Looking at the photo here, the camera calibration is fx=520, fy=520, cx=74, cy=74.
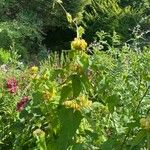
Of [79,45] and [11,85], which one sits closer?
[79,45]

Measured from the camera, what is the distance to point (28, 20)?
29.5 ft

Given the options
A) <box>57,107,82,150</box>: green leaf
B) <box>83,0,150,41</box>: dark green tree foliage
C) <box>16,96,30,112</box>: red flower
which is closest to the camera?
<box>57,107,82,150</box>: green leaf

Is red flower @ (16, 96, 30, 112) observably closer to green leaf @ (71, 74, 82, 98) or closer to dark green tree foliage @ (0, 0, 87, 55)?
green leaf @ (71, 74, 82, 98)

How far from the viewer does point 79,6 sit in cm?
974

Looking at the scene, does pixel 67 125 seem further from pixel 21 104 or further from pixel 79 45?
pixel 21 104

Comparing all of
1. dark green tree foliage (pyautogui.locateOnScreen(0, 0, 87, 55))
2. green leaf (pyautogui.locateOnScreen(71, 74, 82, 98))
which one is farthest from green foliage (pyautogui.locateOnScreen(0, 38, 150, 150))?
dark green tree foliage (pyautogui.locateOnScreen(0, 0, 87, 55))

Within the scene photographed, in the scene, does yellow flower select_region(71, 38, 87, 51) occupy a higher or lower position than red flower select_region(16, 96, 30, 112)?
higher

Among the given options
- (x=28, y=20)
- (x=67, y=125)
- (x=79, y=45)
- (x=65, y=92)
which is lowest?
(x=67, y=125)

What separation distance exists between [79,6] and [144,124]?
8206 millimetres

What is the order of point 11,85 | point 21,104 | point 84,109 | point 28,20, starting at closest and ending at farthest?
point 84,109 < point 21,104 < point 11,85 < point 28,20

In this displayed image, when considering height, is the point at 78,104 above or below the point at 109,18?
below

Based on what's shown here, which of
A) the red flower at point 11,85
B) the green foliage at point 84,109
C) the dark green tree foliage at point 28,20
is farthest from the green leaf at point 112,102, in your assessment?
the dark green tree foliage at point 28,20

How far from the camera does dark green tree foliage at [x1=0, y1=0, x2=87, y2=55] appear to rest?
8.19 metres

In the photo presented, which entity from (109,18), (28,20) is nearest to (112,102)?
(28,20)
